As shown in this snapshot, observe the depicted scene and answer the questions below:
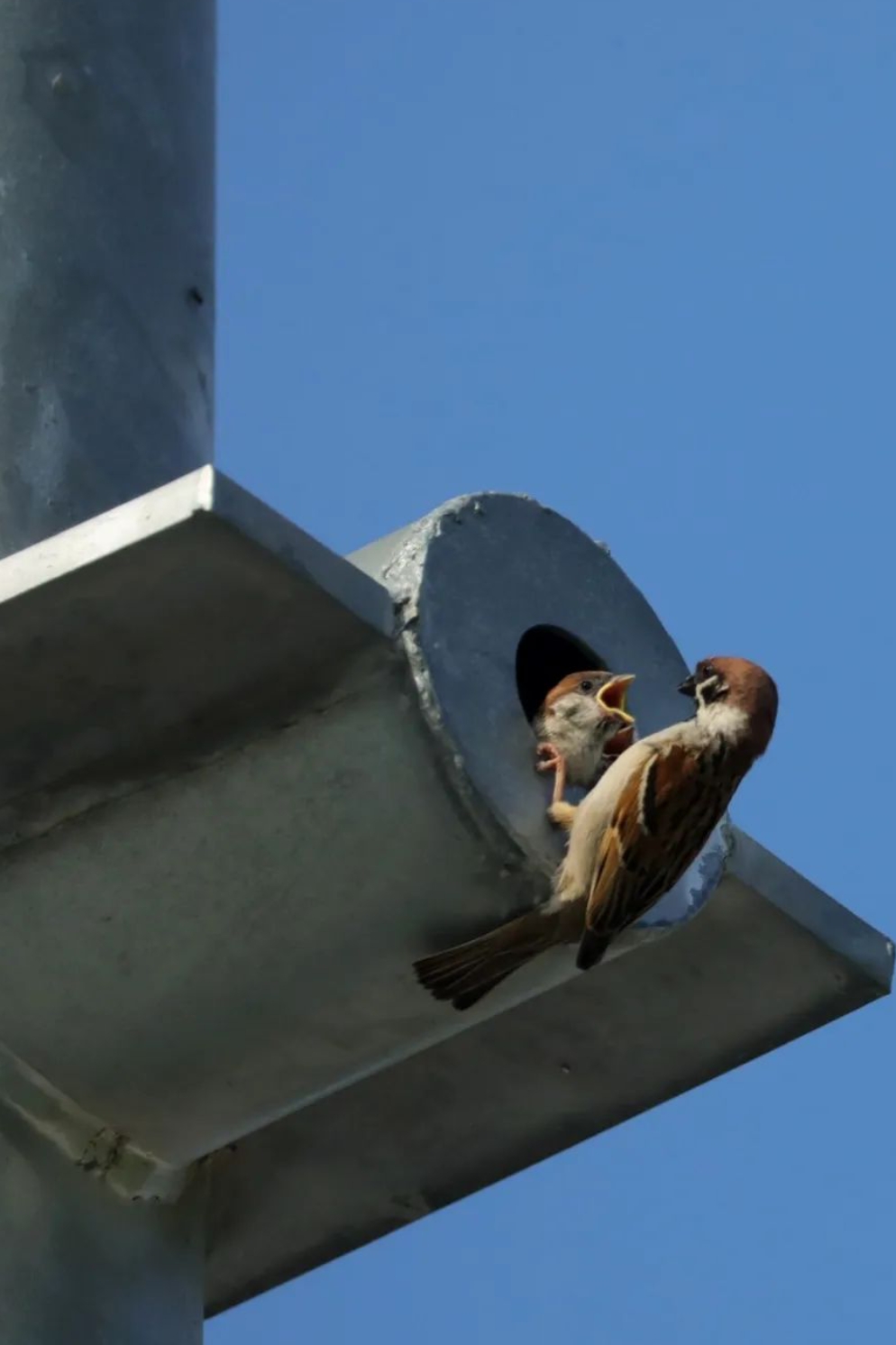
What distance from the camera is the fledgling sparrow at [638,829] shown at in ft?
16.5

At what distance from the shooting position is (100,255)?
5258mm

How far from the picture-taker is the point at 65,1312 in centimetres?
485

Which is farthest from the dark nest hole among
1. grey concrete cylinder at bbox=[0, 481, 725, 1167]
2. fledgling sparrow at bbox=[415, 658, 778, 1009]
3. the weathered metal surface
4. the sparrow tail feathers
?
the weathered metal surface

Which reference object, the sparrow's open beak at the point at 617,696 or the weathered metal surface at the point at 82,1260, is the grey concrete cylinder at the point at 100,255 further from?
the weathered metal surface at the point at 82,1260

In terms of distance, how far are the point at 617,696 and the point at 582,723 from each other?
149 millimetres

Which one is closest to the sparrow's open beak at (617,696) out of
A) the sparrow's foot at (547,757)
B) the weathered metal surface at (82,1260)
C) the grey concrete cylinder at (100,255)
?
the sparrow's foot at (547,757)

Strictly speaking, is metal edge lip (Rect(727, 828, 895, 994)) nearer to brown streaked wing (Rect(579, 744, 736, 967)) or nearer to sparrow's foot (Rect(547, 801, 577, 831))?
brown streaked wing (Rect(579, 744, 736, 967))

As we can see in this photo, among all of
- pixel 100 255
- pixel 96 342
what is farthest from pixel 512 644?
pixel 100 255

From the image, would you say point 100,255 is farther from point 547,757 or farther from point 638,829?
point 638,829

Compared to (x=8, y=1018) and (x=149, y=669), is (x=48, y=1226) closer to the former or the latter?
(x=8, y=1018)

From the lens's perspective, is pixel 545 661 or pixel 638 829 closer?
pixel 638 829

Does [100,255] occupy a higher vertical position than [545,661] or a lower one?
higher

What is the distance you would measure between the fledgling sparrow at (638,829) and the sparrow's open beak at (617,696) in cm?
9

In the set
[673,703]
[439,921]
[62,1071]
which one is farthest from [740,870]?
[62,1071]
